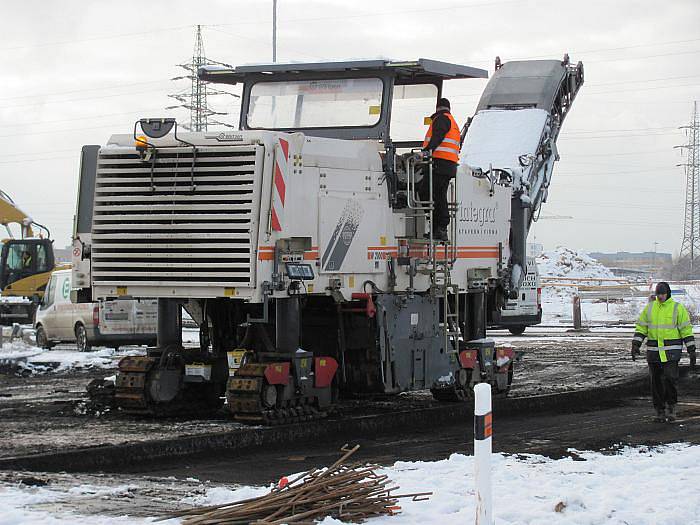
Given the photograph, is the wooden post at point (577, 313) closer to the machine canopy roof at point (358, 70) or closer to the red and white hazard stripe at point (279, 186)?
the machine canopy roof at point (358, 70)

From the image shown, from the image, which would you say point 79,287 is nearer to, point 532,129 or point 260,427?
point 260,427

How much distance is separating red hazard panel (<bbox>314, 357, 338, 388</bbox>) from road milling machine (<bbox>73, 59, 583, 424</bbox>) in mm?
19

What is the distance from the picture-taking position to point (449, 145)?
13711 millimetres

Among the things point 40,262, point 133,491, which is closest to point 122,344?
point 40,262

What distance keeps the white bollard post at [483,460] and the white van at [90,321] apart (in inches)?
698

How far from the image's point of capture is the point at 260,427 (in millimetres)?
12445

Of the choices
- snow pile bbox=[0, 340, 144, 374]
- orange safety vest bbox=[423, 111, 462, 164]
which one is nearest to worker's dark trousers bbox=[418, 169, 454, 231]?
orange safety vest bbox=[423, 111, 462, 164]

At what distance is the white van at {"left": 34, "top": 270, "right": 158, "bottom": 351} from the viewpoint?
24.9m

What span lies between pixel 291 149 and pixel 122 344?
1393cm

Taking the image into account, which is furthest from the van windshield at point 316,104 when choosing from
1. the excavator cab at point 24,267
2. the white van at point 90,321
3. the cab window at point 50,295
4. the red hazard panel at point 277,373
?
the excavator cab at point 24,267

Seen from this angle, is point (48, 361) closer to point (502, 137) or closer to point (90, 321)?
point (90, 321)

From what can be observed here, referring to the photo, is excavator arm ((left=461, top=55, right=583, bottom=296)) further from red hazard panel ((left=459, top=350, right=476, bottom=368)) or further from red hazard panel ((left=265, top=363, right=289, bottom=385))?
red hazard panel ((left=265, top=363, right=289, bottom=385))

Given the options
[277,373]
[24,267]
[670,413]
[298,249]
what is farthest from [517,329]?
[298,249]

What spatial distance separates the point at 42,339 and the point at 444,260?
15.3 metres
